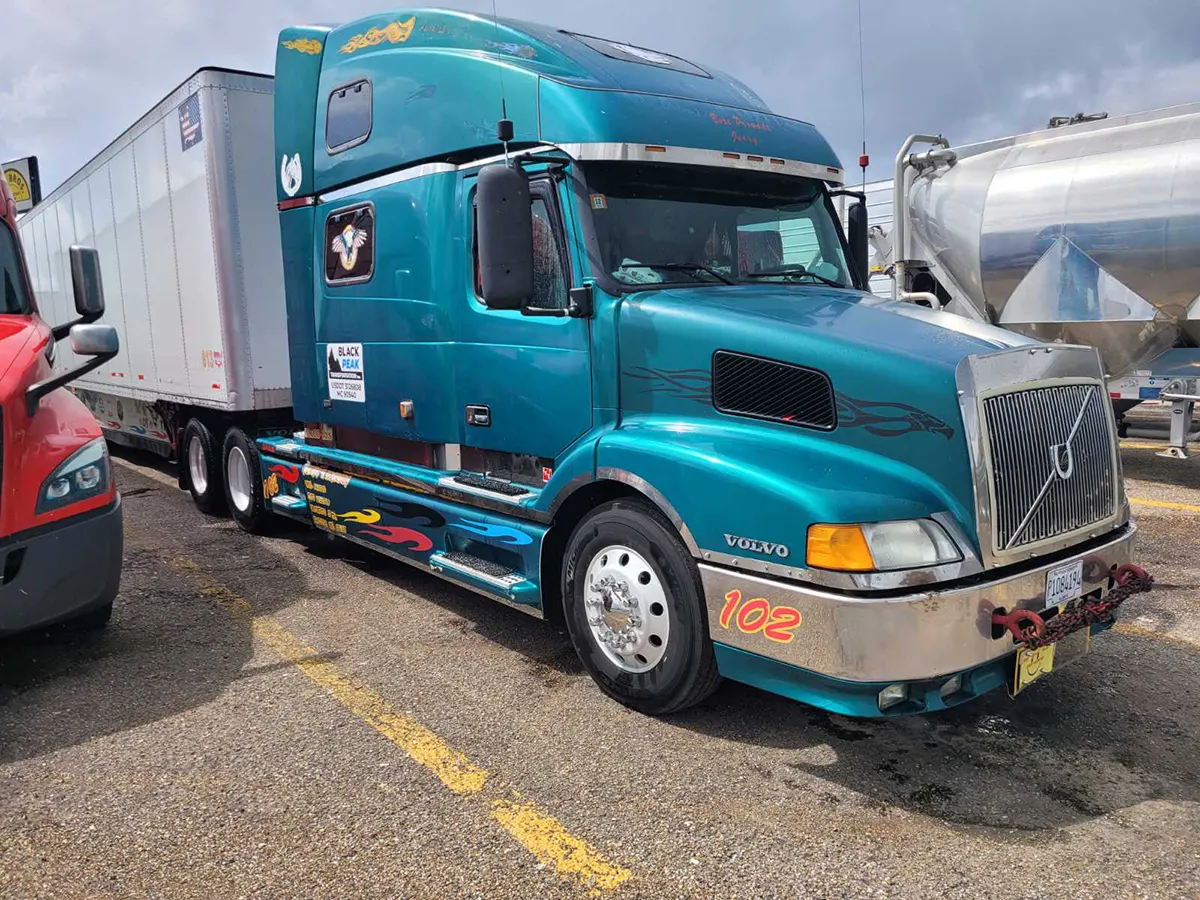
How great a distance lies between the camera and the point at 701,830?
3162 mm

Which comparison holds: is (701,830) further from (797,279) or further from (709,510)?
(797,279)

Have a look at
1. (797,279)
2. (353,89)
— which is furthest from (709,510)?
(353,89)

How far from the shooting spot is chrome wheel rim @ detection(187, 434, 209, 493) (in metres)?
8.40

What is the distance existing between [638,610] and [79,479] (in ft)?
9.63

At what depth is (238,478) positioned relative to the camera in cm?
791

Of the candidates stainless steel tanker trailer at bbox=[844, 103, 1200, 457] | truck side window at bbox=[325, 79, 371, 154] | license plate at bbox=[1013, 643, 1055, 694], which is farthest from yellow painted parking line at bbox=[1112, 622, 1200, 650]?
truck side window at bbox=[325, 79, 371, 154]

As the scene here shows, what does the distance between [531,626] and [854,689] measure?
241cm

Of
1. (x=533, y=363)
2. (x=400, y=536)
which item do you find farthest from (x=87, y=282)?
(x=533, y=363)

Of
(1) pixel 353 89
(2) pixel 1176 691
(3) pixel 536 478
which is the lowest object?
(2) pixel 1176 691

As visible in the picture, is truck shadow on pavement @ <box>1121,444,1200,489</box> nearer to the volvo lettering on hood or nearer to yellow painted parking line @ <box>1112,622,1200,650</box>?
yellow painted parking line @ <box>1112,622,1200,650</box>

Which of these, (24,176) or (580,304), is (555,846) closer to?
(580,304)

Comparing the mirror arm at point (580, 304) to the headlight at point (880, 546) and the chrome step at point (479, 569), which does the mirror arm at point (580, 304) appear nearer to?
the chrome step at point (479, 569)

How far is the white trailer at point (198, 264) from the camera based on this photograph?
711 centimetres

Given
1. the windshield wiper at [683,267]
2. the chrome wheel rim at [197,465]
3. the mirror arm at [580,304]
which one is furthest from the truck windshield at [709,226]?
the chrome wheel rim at [197,465]
